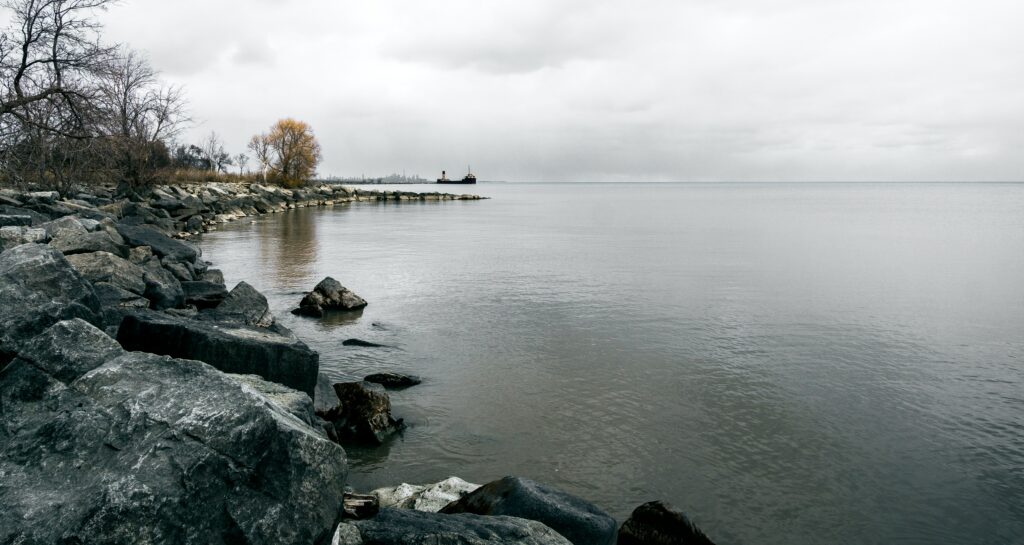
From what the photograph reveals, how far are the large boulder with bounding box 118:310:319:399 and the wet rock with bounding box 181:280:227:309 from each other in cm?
682

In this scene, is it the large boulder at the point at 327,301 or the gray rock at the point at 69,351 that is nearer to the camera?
the gray rock at the point at 69,351

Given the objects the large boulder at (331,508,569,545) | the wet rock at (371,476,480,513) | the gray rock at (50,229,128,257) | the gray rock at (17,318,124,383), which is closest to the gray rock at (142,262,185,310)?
the gray rock at (50,229,128,257)

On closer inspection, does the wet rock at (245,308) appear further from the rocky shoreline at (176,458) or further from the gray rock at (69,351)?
the gray rock at (69,351)

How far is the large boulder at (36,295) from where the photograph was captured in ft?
17.9

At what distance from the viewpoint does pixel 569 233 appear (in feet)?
162

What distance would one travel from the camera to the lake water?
8133mm

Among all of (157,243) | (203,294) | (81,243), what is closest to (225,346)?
(81,243)

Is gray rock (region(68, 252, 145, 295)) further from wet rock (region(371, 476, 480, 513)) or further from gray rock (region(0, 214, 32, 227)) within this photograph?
wet rock (region(371, 476, 480, 513))

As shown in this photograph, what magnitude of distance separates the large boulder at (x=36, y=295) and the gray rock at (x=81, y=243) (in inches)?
265

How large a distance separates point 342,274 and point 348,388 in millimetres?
15923

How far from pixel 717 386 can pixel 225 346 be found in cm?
868

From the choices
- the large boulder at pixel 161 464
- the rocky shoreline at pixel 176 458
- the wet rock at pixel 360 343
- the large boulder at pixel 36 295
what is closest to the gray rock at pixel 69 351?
the rocky shoreline at pixel 176 458

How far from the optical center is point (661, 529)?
679cm

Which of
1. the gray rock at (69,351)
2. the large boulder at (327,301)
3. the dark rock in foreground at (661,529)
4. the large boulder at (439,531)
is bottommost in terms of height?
the dark rock in foreground at (661,529)
